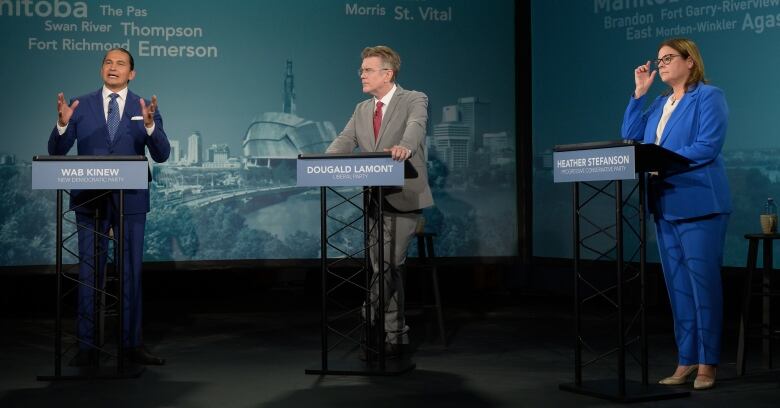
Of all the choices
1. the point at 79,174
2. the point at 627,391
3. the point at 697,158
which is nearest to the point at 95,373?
the point at 79,174

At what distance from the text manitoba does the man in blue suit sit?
2009 millimetres

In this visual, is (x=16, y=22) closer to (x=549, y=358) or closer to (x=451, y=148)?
(x=451, y=148)

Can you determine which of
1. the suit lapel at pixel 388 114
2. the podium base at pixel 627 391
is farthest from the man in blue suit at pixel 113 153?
the podium base at pixel 627 391

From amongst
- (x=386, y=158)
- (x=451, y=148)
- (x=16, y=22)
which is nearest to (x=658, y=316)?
(x=451, y=148)

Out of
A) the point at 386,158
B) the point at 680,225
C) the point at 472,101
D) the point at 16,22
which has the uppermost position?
the point at 16,22

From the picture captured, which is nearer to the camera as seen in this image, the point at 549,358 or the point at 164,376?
the point at 164,376

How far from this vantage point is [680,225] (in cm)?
420

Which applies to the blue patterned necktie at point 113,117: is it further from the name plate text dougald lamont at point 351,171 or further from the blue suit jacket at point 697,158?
the blue suit jacket at point 697,158

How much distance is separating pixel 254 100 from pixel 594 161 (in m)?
3.88

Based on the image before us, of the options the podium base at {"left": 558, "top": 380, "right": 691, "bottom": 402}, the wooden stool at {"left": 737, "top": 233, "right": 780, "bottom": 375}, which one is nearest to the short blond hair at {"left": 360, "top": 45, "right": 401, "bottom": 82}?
the podium base at {"left": 558, "top": 380, "right": 691, "bottom": 402}

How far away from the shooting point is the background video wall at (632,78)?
6230mm

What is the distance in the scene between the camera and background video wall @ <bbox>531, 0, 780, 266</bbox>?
6.23 m

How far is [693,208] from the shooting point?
411cm

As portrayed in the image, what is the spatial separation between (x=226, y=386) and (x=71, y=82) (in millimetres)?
3517
